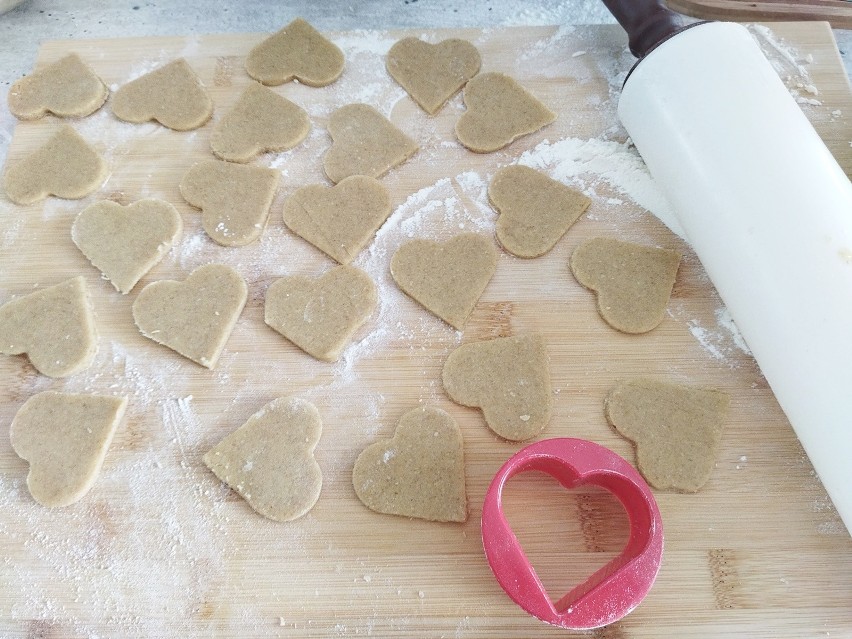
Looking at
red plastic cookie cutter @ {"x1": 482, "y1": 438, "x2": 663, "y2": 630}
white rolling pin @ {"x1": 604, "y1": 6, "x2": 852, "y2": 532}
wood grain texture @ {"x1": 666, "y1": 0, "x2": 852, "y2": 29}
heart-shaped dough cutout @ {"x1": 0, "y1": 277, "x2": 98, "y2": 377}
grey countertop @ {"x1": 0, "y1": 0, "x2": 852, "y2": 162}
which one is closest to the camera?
red plastic cookie cutter @ {"x1": 482, "y1": 438, "x2": 663, "y2": 630}

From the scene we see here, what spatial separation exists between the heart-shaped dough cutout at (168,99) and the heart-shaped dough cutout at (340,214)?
27 centimetres

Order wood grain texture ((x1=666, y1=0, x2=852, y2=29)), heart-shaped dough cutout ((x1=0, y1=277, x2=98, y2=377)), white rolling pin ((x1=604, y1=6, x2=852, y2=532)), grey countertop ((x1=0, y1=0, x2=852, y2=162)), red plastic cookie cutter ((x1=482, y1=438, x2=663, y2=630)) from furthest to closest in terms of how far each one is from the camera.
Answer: grey countertop ((x1=0, y1=0, x2=852, y2=162))
wood grain texture ((x1=666, y1=0, x2=852, y2=29))
heart-shaped dough cutout ((x1=0, y1=277, x2=98, y2=377))
white rolling pin ((x1=604, y1=6, x2=852, y2=532))
red plastic cookie cutter ((x1=482, y1=438, x2=663, y2=630))

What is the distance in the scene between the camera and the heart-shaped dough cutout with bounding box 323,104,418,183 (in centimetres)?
129

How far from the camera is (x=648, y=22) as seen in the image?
1.29 m

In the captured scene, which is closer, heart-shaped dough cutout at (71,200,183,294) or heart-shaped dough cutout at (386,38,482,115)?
heart-shaped dough cutout at (71,200,183,294)

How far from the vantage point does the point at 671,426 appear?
42.3 inches

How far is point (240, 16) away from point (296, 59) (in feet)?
1.34

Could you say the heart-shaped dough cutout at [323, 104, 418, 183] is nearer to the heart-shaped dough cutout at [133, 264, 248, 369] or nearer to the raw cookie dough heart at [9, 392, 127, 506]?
the heart-shaped dough cutout at [133, 264, 248, 369]

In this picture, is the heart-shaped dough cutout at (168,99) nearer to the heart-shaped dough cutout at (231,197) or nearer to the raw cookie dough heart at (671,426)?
the heart-shaped dough cutout at (231,197)

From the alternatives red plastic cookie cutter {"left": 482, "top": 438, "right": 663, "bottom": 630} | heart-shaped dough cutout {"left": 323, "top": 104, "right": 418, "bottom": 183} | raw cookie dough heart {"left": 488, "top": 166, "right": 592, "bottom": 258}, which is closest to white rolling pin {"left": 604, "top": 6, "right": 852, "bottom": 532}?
raw cookie dough heart {"left": 488, "top": 166, "right": 592, "bottom": 258}

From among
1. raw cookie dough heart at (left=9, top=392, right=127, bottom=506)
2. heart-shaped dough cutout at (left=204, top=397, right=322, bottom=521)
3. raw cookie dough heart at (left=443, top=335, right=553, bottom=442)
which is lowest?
raw cookie dough heart at (left=9, top=392, right=127, bottom=506)

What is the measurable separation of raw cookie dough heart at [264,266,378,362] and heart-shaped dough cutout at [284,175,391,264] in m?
0.05

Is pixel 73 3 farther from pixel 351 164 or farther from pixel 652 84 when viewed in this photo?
pixel 652 84

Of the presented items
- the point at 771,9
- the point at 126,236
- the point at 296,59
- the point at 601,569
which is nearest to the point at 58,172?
the point at 126,236
